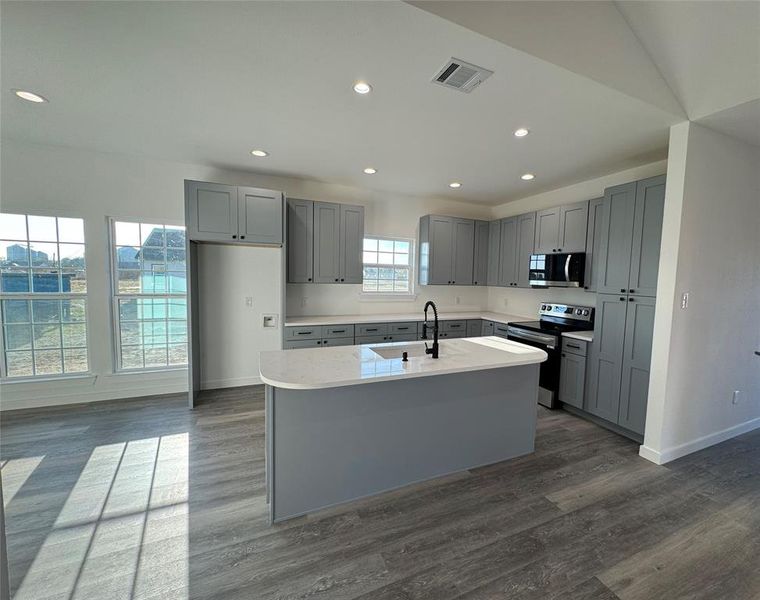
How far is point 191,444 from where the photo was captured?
9.10 ft

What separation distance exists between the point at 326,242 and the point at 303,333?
1194 millimetres

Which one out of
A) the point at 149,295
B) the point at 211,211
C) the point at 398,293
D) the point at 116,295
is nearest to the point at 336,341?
the point at 398,293

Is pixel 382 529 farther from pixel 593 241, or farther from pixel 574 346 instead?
pixel 593 241

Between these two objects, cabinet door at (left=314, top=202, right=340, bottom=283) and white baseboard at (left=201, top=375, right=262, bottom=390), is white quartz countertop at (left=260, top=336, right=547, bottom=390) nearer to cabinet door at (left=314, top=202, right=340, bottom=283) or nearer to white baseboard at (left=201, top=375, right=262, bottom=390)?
cabinet door at (left=314, top=202, right=340, bottom=283)

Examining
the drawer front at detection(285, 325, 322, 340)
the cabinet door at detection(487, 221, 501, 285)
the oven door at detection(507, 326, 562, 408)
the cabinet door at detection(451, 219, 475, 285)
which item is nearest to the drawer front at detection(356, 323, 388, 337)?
the drawer front at detection(285, 325, 322, 340)

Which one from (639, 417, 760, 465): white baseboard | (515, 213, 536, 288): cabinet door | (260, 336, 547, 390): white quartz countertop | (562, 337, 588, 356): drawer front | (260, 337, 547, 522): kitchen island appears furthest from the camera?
Result: (515, 213, 536, 288): cabinet door

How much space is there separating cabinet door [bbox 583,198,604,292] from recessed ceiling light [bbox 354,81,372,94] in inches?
110

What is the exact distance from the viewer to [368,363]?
2.15 m

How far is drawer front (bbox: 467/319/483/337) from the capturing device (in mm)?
4720

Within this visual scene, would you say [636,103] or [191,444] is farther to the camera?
[191,444]

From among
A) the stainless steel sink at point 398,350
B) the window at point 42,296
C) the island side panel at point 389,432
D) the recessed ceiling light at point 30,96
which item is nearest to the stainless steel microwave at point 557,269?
the island side panel at point 389,432

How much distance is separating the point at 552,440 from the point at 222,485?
2788 millimetres

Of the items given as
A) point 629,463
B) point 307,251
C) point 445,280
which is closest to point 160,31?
point 307,251

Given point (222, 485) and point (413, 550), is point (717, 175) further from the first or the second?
point (222, 485)
